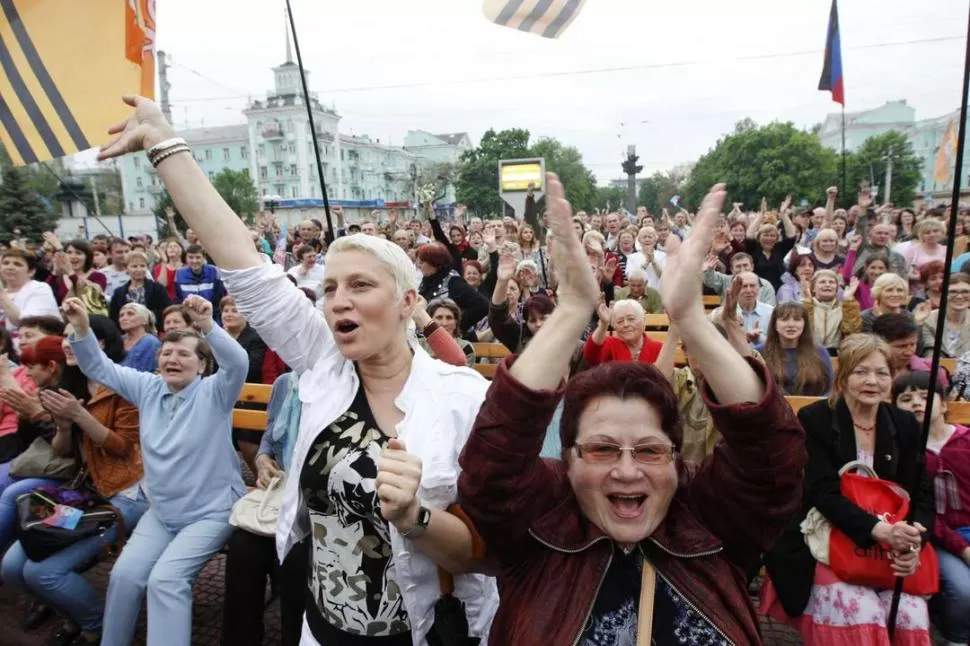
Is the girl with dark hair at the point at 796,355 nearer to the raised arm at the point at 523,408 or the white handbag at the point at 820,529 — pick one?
the white handbag at the point at 820,529

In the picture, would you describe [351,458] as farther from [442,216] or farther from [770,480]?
[442,216]

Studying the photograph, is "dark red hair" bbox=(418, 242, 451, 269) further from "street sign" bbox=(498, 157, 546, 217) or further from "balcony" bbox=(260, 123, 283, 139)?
"balcony" bbox=(260, 123, 283, 139)

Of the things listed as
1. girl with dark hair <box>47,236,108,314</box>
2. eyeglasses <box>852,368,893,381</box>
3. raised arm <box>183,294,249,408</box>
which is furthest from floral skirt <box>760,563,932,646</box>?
girl with dark hair <box>47,236,108,314</box>

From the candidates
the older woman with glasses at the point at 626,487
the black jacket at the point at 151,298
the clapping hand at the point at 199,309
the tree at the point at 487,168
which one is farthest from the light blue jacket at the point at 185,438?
the tree at the point at 487,168

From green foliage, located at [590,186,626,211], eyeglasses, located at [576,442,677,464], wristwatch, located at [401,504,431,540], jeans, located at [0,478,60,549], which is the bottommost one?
jeans, located at [0,478,60,549]

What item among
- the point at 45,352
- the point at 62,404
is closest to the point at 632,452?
the point at 62,404

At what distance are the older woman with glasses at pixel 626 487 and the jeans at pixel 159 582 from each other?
6.60ft

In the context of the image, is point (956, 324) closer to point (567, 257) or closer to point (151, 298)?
point (567, 257)

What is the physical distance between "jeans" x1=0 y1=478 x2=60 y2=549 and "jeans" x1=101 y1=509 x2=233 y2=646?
3.03 feet

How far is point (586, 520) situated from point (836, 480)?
162 centimetres

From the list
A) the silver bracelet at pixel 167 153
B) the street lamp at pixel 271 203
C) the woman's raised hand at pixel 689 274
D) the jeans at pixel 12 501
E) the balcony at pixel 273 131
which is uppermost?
the balcony at pixel 273 131

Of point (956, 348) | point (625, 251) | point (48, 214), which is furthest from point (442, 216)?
point (956, 348)

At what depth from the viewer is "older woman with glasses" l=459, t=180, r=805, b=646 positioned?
1398mm

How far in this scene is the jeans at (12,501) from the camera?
3.60 m
